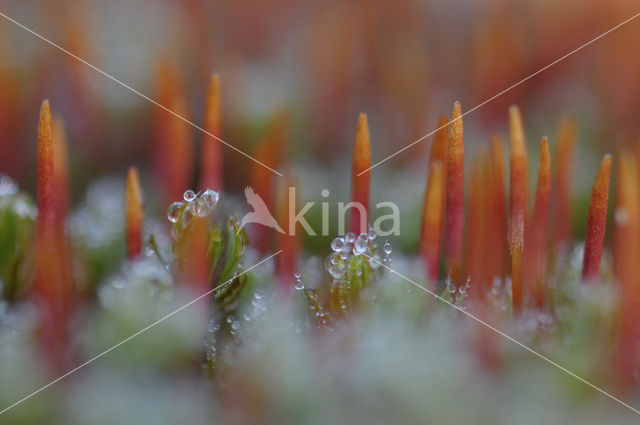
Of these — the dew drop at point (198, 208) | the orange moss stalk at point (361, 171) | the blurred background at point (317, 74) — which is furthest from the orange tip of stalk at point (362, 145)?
the blurred background at point (317, 74)

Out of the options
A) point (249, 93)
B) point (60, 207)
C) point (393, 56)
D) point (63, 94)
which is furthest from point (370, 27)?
point (60, 207)

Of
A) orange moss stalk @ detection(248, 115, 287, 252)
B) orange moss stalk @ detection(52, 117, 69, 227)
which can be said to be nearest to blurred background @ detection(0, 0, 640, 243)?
orange moss stalk @ detection(248, 115, 287, 252)

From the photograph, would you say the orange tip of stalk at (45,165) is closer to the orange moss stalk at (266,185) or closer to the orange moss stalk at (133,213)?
the orange moss stalk at (133,213)

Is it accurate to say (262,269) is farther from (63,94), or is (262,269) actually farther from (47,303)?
(63,94)

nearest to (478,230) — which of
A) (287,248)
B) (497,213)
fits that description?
(497,213)

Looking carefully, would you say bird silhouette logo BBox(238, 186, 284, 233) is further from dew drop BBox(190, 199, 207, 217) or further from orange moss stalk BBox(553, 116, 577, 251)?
orange moss stalk BBox(553, 116, 577, 251)

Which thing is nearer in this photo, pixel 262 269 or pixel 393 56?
pixel 262 269

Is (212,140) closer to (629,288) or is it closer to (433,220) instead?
(433,220)

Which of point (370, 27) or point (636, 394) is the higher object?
point (370, 27)
